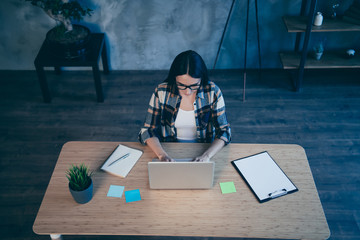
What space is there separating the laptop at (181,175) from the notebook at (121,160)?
24cm

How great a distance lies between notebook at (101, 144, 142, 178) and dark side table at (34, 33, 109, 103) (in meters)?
1.71

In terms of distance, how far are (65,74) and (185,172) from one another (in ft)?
10.3

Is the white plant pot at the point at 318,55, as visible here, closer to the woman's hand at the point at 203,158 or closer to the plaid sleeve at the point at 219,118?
the plaid sleeve at the point at 219,118

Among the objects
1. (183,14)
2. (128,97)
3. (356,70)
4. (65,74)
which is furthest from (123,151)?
(356,70)

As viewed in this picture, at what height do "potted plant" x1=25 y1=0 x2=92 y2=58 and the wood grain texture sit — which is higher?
"potted plant" x1=25 y1=0 x2=92 y2=58

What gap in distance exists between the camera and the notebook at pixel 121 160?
2131 millimetres

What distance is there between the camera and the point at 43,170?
10.7ft

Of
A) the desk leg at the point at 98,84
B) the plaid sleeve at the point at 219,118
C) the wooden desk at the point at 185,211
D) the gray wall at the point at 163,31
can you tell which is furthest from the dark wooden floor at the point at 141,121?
the plaid sleeve at the point at 219,118

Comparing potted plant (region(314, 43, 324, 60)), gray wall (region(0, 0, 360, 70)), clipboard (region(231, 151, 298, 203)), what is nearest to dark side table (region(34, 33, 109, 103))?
gray wall (region(0, 0, 360, 70))

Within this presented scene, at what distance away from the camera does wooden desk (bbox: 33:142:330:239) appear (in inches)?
71.8

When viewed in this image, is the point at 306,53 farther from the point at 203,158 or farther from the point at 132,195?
the point at 132,195

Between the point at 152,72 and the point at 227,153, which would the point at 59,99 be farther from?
the point at 227,153

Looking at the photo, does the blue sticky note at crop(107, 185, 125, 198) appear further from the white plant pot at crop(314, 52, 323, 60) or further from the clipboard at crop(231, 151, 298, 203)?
the white plant pot at crop(314, 52, 323, 60)

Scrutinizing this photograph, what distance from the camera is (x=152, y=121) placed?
235 cm
